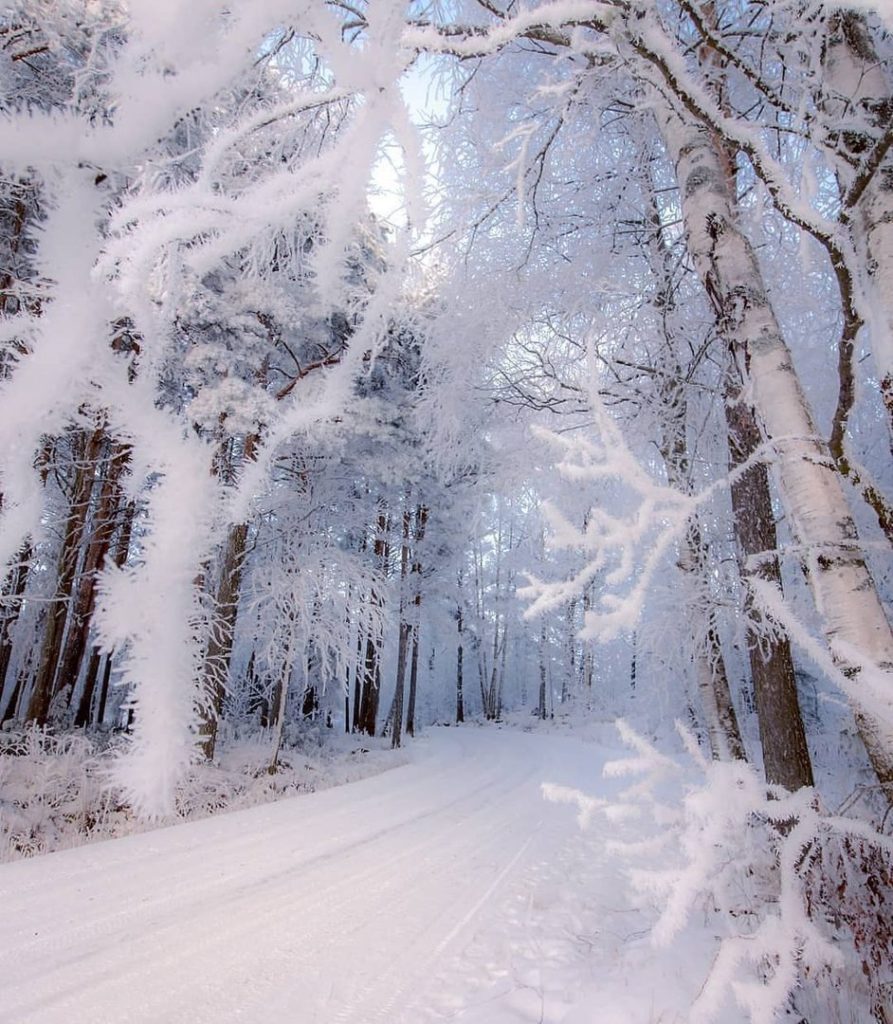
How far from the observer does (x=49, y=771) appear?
22.1 feet

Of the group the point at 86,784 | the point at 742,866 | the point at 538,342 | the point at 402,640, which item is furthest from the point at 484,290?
the point at 402,640

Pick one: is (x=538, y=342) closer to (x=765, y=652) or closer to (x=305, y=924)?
(x=765, y=652)

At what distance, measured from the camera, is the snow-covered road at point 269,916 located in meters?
2.75

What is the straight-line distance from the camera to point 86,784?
6246 mm

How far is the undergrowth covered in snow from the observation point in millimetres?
5488

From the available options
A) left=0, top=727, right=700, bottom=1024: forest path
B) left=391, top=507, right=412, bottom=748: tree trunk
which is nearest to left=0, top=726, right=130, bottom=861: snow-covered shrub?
left=0, top=727, right=700, bottom=1024: forest path

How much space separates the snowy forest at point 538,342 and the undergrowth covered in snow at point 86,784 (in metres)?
0.06

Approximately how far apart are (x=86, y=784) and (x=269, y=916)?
3.74m

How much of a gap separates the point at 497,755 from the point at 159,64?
1449 cm

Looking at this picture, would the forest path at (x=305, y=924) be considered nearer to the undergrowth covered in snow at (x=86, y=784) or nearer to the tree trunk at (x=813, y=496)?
the undergrowth covered in snow at (x=86, y=784)

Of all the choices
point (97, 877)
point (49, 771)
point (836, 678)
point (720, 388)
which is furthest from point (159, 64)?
point (49, 771)

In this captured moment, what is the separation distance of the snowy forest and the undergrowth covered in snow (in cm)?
6

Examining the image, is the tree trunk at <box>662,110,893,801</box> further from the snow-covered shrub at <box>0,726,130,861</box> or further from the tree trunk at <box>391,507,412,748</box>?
the tree trunk at <box>391,507,412,748</box>

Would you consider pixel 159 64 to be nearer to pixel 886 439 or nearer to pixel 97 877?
pixel 97 877
